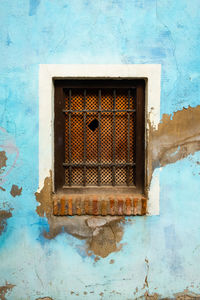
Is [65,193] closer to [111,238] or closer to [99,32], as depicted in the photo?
[111,238]

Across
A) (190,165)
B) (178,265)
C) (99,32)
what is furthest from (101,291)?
(99,32)

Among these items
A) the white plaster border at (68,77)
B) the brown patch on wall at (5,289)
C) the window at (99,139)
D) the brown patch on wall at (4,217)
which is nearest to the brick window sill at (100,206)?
the window at (99,139)

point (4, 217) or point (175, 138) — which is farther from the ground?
point (175, 138)

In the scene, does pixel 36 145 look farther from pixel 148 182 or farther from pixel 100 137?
pixel 148 182

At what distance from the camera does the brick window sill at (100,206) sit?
1966 mm

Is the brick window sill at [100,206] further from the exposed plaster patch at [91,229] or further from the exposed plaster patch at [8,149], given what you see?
the exposed plaster patch at [8,149]

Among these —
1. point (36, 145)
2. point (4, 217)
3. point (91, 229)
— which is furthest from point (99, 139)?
point (4, 217)

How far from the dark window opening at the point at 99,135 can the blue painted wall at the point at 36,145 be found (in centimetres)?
22

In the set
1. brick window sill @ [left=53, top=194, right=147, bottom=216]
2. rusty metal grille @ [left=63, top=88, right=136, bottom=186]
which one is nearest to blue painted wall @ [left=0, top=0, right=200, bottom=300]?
brick window sill @ [left=53, top=194, right=147, bottom=216]

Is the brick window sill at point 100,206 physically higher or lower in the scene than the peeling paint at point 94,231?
higher

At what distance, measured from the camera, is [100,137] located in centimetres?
209

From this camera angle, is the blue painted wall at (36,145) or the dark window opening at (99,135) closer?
the blue painted wall at (36,145)

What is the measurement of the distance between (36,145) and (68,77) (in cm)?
68

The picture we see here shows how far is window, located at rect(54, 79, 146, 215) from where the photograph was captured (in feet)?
6.69
